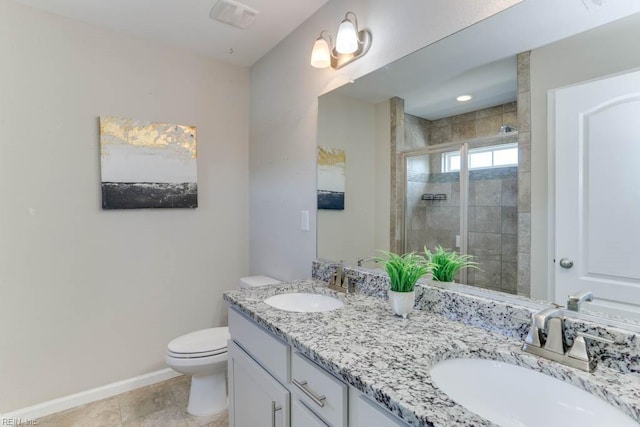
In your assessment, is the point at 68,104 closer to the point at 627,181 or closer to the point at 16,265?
the point at 16,265

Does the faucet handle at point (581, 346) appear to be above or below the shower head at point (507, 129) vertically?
below

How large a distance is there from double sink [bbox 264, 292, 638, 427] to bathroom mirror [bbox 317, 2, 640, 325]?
0.93 ft

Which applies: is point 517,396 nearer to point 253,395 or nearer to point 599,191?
point 599,191

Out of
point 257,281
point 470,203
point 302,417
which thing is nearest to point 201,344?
point 257,281

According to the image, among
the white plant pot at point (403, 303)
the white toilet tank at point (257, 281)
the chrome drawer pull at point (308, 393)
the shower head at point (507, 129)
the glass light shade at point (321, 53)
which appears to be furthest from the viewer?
the white toilet tank at point (257, 281)

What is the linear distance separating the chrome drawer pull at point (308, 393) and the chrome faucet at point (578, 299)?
2.43 ft

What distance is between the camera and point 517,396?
79 cm

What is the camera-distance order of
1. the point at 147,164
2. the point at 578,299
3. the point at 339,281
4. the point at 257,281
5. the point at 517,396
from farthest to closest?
the point at 257,281, the point at 147,164, the point at 339,281, the point at 578,299, the point at 517,396

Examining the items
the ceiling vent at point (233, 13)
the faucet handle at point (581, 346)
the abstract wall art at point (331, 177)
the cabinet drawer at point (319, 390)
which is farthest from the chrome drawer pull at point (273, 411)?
the ceiling vent at point (233, 13)

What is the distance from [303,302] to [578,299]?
3.52ft

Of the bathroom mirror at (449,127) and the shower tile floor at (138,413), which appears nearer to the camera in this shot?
the bathroom mirror at (449,127)

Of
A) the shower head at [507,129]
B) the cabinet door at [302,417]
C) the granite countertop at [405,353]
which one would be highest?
the shower head at [507,129]

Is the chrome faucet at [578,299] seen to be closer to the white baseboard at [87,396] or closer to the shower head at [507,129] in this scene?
the shower head at [507,129]

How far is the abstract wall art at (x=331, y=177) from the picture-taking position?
1.79 m
